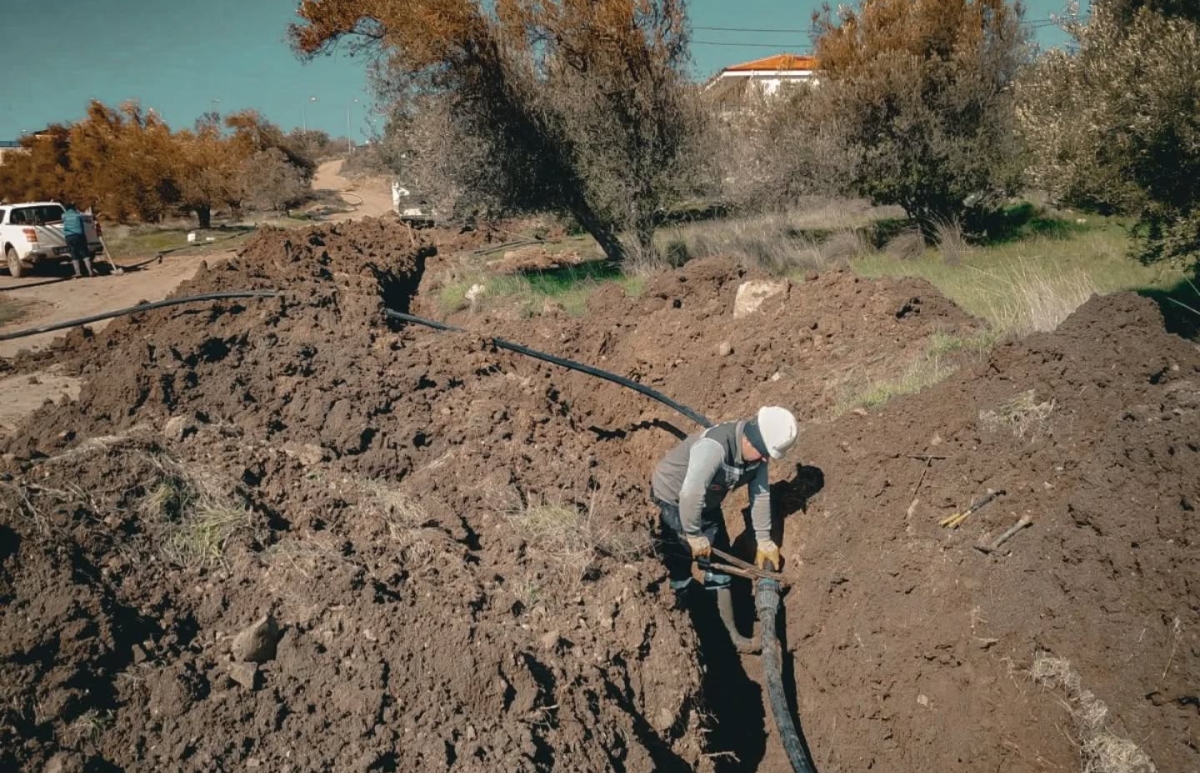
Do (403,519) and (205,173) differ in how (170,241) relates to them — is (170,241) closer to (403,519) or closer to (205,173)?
(205,173)

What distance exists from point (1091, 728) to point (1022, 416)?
7.16 ft

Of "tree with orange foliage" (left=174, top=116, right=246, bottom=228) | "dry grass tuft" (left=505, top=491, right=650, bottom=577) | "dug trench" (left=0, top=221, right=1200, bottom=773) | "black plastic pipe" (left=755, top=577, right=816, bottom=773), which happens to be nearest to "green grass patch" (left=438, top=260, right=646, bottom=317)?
"dug trench" (left=0, top=221, right=1200, bottom=773)

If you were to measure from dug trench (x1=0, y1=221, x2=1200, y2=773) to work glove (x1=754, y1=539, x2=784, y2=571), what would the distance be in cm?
26

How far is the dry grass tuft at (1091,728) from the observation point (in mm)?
3818

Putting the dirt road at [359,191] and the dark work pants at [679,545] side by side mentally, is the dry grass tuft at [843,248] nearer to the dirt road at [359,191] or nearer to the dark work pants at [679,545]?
the dark work pants at [679,545]

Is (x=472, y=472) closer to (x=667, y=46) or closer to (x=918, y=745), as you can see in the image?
(x=918, y=745)

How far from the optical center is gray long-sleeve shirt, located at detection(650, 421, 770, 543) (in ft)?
17.5

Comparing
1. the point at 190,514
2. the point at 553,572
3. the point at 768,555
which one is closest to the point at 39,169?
the point at 190,514

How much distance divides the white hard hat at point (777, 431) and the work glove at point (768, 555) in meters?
0.95

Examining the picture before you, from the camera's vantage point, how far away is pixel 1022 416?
17.8 feet

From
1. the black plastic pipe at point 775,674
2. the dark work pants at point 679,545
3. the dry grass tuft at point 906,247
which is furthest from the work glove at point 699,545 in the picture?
the dry grass tuft at point 906,247

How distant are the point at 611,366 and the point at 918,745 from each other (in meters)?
5.84

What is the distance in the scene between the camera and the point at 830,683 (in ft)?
17.3

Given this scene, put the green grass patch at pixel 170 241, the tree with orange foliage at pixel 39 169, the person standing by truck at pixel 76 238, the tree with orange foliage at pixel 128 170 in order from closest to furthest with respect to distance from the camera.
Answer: the person standing by truck at pixel 76 238
the green grass patch at pixel 170 241
the tree with orange foliage at pixel 128 170
the tree with orange foliage at pixel 39 169
